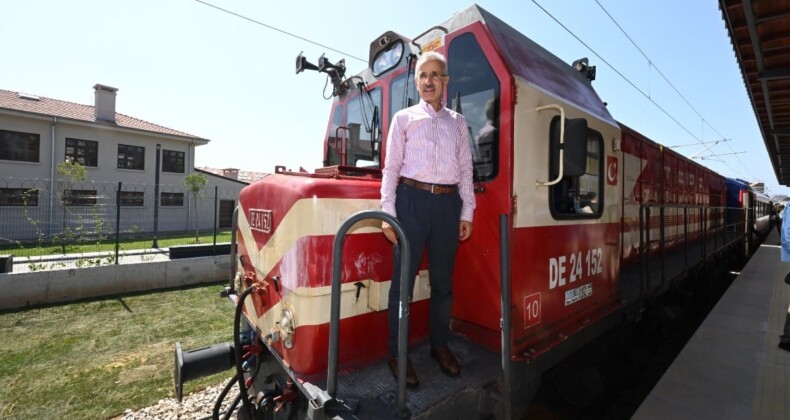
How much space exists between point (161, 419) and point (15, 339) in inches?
146

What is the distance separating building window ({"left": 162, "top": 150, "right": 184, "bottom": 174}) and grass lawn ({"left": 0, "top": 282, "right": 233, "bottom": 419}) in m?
17.6

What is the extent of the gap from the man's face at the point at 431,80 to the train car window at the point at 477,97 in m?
0.39

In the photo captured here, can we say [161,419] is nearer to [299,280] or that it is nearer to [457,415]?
[299,280]

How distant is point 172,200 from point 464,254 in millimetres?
22696

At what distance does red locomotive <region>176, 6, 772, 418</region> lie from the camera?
1973 mm

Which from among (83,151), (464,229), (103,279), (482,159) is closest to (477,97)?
(482,159)

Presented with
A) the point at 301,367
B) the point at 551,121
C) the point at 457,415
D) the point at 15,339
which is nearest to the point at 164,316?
the point at 15,339

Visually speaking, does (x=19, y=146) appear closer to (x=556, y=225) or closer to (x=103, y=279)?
(x=103, y=279)

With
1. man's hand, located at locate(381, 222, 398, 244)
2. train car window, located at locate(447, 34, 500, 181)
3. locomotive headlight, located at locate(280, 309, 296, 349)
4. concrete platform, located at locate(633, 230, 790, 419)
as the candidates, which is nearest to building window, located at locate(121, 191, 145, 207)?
locomotive headlight, located at locate(280, 309, 296, 349)

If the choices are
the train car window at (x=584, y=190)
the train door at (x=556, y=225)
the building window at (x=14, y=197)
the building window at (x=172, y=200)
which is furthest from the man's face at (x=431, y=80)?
the building window at (x=172, y=200)

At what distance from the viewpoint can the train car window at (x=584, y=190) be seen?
275 cm

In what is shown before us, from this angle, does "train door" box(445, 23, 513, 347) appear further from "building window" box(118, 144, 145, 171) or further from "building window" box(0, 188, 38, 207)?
"building window" box(118, 144, 145, 171)

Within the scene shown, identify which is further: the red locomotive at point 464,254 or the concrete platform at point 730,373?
the concrete platform at point 730,373

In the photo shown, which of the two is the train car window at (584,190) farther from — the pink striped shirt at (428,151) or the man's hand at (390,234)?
the man's hand at (390,234)
